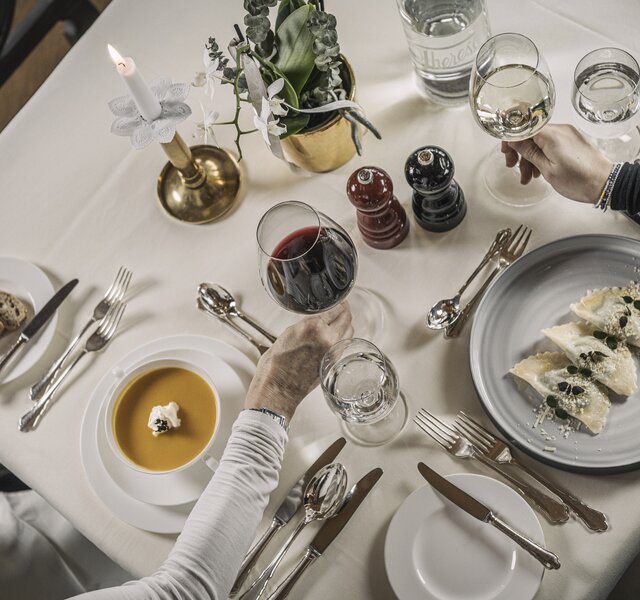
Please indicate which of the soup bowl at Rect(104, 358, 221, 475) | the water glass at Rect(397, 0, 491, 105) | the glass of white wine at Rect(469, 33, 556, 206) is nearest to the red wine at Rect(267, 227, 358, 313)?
the soup bowl at Rect(104, 358, 221, 475)

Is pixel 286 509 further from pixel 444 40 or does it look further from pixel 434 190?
pixel 444 40

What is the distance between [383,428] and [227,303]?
1.19 feet

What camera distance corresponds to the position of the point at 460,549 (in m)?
1.07

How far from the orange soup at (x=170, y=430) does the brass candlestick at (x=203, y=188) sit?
0.34 meters

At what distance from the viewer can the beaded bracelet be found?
1169 mm

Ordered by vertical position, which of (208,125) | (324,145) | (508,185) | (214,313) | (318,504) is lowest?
(318,504)

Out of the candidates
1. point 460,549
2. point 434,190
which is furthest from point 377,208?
point 460,549

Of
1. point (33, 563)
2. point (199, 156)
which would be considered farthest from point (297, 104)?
point (33, 563)

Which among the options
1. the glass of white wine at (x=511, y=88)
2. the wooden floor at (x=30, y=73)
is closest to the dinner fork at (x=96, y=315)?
the glass of white wine at (x=511, y=88)

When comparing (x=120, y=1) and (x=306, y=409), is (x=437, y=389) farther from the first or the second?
(x=120, y=1)

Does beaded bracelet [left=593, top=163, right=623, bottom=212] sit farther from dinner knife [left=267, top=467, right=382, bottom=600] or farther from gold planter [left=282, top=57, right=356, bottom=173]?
dinner knife [left=267, top=467, right=382, bottom=600]

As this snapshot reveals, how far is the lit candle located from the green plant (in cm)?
9

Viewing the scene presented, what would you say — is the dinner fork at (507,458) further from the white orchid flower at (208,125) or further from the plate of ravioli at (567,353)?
the white orchid flower at (208,125)

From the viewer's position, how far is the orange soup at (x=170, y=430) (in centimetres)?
121
